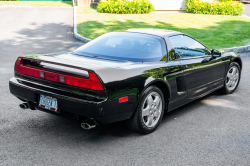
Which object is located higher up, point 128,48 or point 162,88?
point 128,48

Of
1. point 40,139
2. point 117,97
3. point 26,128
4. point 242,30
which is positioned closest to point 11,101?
point 26,128

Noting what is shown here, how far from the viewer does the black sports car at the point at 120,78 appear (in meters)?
3.47

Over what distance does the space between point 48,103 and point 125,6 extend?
52.7 ft

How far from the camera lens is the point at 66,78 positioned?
354 cm

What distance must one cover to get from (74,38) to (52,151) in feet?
31.6

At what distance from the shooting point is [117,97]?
3527 mm

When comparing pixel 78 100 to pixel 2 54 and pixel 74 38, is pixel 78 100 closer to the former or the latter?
pixel 2 54

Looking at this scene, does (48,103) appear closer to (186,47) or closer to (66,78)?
(66,78)

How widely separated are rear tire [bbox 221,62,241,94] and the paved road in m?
0.24

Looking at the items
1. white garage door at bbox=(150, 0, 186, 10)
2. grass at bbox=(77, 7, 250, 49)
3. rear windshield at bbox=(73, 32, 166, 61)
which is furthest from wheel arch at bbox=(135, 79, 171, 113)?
white garage door at bbox=(150, 0, 186, 10)

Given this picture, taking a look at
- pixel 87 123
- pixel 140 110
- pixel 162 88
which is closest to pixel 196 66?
pixel 162 88

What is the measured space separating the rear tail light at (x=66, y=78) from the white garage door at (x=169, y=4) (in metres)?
19.3

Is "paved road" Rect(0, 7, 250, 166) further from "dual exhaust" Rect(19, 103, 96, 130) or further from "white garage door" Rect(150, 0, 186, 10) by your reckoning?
"white garage door" Rect(150, 0, 186, 10)

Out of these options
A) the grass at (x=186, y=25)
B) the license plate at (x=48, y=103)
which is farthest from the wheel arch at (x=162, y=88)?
the grass at (x=186, y=25)
